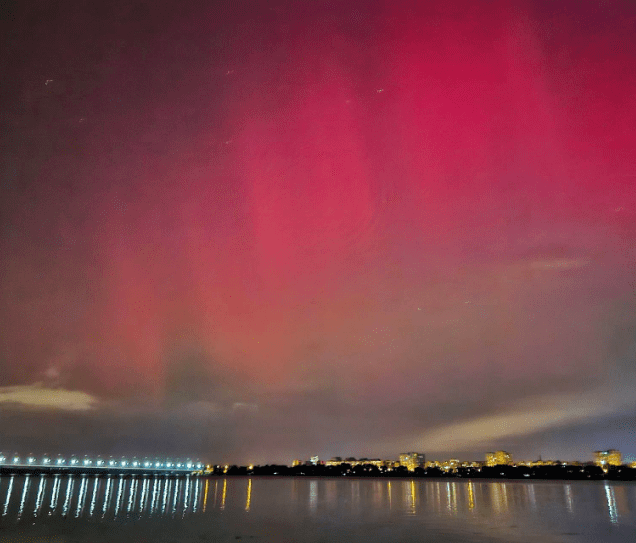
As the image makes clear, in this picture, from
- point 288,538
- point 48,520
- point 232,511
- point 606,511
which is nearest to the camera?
point 288,538

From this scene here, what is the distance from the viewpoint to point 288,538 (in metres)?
38.7

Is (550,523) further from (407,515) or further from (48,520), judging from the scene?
(48,520)

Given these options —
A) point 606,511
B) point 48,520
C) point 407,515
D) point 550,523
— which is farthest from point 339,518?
point 606,511

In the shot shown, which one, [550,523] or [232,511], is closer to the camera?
[550,523]

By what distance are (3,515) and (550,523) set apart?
50947 mm

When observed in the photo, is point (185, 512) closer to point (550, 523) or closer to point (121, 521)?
point (121, 521)

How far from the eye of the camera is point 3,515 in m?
46.7

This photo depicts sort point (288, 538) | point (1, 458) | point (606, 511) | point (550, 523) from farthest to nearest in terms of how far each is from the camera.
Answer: point (1, 458) < point (606, 511) < point (550, 523) < point (288, 538)

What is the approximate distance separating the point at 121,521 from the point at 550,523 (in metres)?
40.2

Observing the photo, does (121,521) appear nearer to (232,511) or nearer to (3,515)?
(3,515)

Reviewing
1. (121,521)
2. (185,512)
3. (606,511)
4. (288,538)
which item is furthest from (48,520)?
(606,511)

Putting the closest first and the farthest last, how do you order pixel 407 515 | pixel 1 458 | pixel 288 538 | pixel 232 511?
pixel 288 538 → pixel 407 515 → pixel 232 511 → pixel 1 458

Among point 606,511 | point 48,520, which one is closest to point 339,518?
point 48,520

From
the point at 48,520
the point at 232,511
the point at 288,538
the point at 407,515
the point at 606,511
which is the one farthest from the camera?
the point at 606,511
